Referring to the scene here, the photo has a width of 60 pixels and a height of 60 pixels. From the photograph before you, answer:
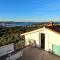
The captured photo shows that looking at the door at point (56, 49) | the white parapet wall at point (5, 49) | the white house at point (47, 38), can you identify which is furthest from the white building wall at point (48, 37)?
the white parapet wall at point (5, 49)

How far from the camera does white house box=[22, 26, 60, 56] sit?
14594mm

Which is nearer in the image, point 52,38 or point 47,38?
point 52,38

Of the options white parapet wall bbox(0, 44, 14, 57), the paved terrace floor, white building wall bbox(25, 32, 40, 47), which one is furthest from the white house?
white parapet wall bbox(0, 44, 14, 57)

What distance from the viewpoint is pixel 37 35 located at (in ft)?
56.1

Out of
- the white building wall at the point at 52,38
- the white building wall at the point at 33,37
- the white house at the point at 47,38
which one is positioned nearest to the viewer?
the white building wall at the point at 52,38

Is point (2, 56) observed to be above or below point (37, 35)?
below

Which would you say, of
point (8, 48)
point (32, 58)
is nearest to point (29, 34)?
point (8, 48)

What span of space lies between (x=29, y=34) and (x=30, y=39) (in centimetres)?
82

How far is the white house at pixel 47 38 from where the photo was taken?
575 inches

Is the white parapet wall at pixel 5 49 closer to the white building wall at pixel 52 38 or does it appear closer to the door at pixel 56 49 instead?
the white building wall at pixel 52 38

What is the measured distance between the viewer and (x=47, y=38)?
1580 centimetres

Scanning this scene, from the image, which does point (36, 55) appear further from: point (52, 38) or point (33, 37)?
point (33, 37)

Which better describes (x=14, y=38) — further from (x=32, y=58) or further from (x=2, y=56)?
(x=32, y=58)

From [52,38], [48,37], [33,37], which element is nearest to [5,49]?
[33,37]
